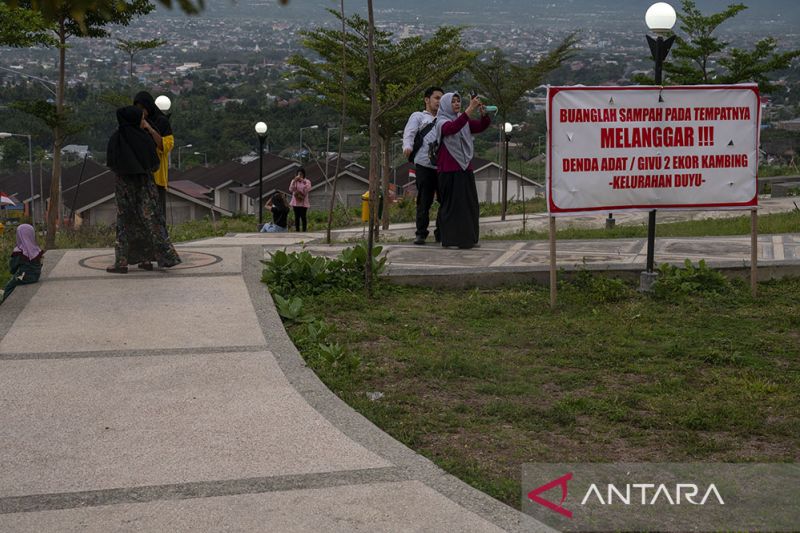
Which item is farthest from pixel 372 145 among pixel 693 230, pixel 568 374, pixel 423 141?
pixel 693 230

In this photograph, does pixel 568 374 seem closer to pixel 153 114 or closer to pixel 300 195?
pixel 153 114

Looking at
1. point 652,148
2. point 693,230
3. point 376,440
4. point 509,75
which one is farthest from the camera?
point 509,75

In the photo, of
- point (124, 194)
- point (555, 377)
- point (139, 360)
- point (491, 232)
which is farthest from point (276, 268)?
point (491, 232)

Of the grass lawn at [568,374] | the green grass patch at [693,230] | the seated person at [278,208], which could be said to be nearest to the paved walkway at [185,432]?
the grass lawn at [568,374]

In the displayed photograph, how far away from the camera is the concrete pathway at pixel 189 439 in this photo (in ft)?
14.6

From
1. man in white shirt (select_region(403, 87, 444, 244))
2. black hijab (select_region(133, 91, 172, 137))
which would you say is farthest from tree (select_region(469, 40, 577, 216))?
black hijab (select_region(133, 91, 172, 137))

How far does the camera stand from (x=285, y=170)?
62.5 m

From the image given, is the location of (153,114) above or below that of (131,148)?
above

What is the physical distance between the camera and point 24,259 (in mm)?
9281

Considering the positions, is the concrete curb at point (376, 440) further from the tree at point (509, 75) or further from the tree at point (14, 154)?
the tree at point (14, 154)

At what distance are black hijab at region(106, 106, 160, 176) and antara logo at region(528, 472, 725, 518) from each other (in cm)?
598

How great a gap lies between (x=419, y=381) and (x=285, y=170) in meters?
56.6

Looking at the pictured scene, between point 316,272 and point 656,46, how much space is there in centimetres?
340

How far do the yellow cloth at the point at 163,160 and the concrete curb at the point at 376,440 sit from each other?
8.58 ft
